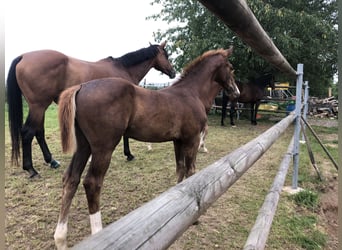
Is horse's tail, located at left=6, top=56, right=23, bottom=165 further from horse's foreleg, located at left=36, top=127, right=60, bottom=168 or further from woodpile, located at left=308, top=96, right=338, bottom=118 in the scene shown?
woodpile, located at left=308, top=96, right=338, bottom=118

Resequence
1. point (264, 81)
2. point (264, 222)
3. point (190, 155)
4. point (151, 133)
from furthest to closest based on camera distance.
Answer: point (264, 81) → point (190, 155) → point (151, 133) → point (264, 222)

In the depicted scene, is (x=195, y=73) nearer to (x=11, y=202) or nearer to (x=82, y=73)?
(x=82, y=73)

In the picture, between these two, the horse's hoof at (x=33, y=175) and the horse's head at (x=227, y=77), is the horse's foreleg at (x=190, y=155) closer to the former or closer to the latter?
the horse's head at (x=227, y=77)

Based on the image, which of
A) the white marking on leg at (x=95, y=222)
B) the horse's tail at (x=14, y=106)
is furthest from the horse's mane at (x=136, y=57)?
the white marking on leg at (x=95, y=222)

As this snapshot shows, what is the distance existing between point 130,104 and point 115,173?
1.67 metres

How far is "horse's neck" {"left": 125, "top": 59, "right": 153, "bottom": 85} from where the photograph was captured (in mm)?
4102

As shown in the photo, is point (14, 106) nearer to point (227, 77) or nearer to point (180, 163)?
point (180, 163)

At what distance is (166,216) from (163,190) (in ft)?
8.56

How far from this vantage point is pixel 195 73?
2949 mm

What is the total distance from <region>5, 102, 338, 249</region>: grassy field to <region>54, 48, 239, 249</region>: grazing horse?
1.47 ft

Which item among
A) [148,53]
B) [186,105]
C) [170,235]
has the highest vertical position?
[148,53]

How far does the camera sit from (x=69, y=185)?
6.42ft

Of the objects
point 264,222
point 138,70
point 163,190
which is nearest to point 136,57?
point 138,70

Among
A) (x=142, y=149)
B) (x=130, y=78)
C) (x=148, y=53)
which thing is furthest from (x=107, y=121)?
(x=142, y=149)
